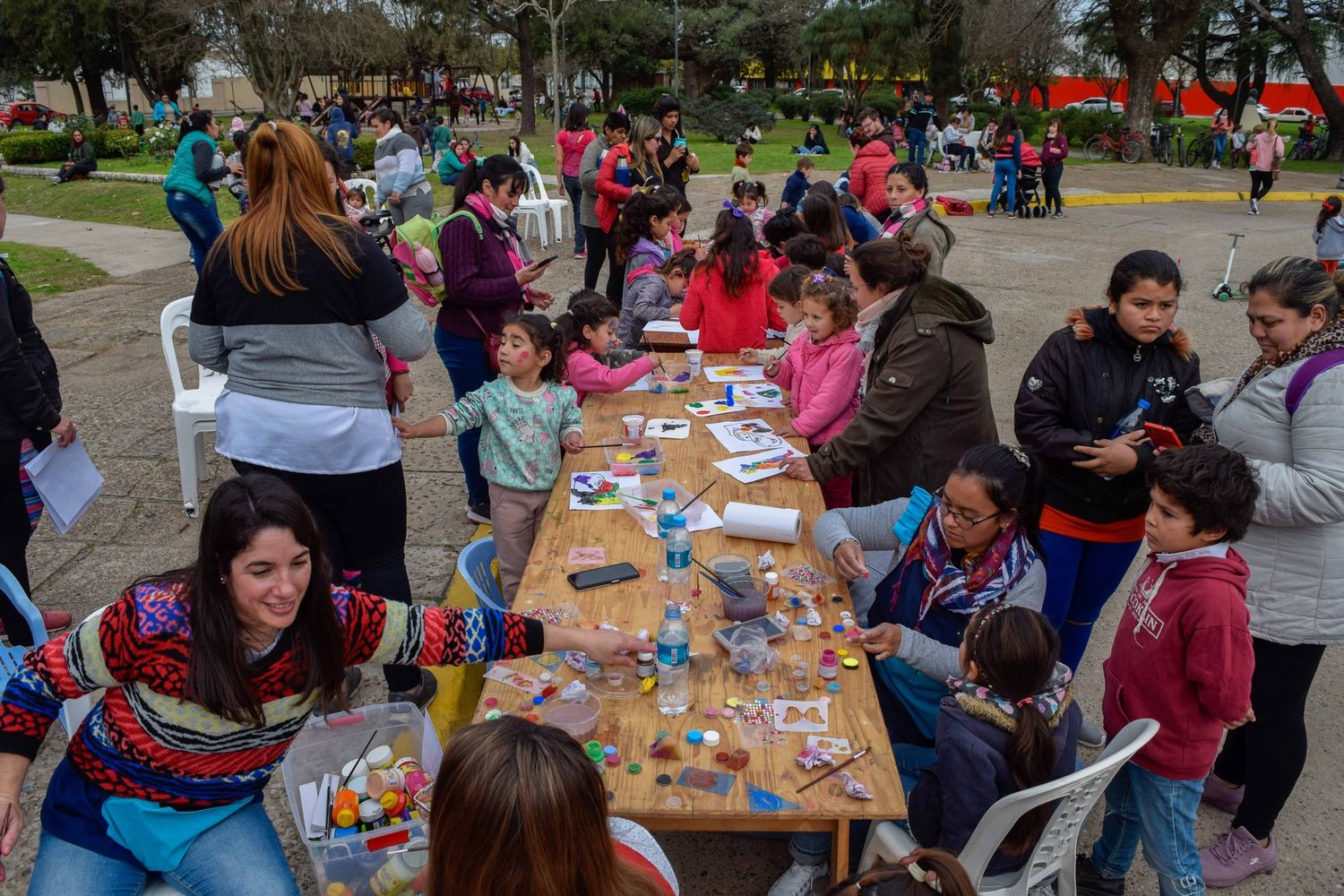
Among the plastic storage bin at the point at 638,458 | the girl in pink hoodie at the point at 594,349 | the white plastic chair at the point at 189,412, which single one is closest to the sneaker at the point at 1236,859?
the plastic storage bin at the point at 638,458

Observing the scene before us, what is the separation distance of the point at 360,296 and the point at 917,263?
2063 millimetres

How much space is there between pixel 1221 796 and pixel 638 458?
244 centimetres

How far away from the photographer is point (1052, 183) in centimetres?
1562

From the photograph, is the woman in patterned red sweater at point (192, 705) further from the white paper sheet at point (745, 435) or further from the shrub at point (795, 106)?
the shrub at point (795, 106)

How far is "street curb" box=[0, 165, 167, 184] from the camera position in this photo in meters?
18.9

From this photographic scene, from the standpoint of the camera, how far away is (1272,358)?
111 inches

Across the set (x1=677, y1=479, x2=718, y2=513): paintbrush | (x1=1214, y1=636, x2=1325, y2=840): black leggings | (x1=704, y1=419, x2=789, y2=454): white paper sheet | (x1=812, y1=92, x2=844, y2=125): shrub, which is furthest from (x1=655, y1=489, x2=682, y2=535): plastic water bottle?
(x1=812, y1=92, x2=844, y2=125): shrub

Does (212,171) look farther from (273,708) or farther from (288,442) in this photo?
(273,708)

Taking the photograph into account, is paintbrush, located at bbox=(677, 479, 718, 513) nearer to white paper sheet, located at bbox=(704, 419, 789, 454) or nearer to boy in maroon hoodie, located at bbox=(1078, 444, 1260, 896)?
white paper sheet, located at bbox=(704, 419, 789, 454)

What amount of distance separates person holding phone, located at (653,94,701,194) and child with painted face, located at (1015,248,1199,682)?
5864 mm

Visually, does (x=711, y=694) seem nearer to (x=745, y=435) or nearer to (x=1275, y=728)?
(x=1275, y=728)

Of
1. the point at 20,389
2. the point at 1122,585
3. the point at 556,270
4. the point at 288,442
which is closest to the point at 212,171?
the point at 556,270

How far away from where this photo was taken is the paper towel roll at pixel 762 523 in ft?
10.6

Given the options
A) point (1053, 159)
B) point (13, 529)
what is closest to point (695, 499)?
point (13, 529)
